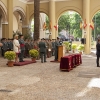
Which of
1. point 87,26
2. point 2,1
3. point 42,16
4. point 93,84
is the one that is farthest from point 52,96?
point 42,16

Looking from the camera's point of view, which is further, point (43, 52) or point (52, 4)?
point (52, 4)

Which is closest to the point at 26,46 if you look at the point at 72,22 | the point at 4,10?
the point at 4,10

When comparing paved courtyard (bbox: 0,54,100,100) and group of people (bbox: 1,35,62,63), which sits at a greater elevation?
group of people (bbox: 1,35,62,63)

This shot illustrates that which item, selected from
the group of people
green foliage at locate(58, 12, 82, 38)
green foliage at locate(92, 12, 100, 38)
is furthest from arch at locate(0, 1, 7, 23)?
green foliage at locate(92, 12, 100, 38)

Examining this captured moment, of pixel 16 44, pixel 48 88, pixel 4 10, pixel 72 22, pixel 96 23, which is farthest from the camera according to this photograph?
pixel 72 22

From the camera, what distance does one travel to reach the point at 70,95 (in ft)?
21.9

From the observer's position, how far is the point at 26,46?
767 inches

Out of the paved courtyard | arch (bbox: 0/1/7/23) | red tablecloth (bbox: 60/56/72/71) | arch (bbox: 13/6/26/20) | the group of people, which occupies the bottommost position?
the paved courtyard

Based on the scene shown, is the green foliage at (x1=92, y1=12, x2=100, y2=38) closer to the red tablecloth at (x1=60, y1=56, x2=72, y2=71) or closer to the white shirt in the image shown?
the white shirt

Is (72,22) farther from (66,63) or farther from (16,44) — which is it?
(66,63)

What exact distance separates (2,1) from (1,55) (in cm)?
526

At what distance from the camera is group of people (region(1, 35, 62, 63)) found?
14020 mm

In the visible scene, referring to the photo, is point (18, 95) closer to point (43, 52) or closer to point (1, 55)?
point (43, 52)

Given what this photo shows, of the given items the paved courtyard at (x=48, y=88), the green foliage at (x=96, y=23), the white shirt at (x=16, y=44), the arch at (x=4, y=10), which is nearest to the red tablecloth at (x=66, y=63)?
the paved courtyard at (x=48, y=88)
